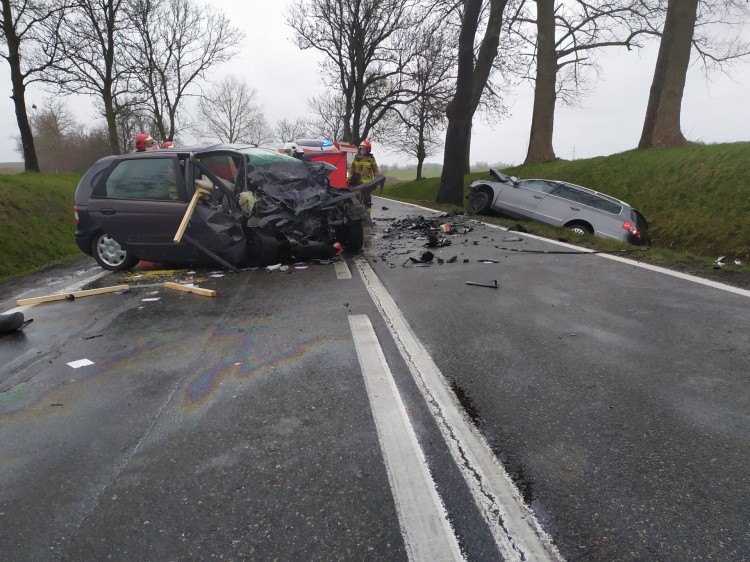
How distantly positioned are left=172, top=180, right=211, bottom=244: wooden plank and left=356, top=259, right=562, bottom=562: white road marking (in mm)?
4194

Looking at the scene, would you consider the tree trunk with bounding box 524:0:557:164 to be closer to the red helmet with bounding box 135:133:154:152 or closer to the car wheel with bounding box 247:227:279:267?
the red helmet with bounding box 135:133:154:152

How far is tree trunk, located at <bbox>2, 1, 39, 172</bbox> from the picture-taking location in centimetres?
1797

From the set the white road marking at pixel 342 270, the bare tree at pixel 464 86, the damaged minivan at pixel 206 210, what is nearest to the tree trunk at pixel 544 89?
the bare tree at pixel 464 86

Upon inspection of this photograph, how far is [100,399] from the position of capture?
9.71ft

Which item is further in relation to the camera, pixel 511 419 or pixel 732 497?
pixel 511 419

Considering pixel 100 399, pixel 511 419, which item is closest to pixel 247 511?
pixel 511 419

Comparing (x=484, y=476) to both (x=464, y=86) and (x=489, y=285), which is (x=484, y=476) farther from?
(x=464, y=86)

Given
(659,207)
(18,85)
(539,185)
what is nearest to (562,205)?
(539,185)

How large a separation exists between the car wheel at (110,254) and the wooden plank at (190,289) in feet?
5.23

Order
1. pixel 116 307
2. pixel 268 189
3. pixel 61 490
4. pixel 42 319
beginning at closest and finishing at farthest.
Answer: pixel 61 490, pixel 42 319, pixel 116 307, pixel 268 189

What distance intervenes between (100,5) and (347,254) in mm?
21546

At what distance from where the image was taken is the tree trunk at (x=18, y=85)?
18.0 m

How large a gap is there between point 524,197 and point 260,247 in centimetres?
752

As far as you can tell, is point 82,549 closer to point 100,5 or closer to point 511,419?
point 511,419
